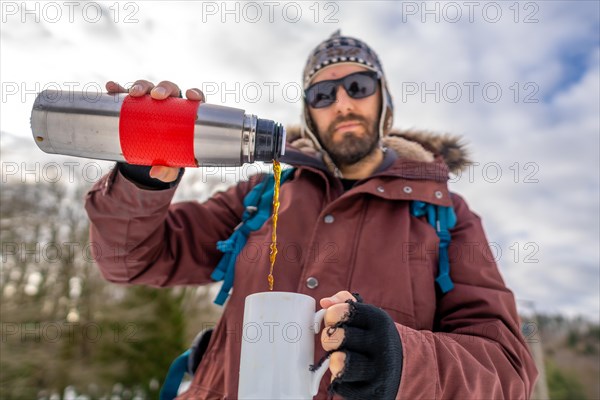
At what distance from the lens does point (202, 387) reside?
6.31ft

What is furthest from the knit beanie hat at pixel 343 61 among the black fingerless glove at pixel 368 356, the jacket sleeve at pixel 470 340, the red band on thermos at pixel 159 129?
the black fingerless glove at pixel 368 356

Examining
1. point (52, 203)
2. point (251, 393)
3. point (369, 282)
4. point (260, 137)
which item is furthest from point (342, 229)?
point (52, 203)

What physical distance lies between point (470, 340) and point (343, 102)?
1.40 meters

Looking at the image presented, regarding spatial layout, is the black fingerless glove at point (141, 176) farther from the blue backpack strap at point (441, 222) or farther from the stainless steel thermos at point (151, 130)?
the blue backpack strap at point (441, 222)

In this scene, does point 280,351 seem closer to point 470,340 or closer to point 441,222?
point 470,340

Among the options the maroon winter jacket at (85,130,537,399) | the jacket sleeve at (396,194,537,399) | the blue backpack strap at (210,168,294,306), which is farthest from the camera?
the blue backpack strap at (210,168,294,306)

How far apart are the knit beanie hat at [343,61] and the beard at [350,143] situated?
0.10m

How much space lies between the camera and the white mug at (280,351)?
1051 millimetres

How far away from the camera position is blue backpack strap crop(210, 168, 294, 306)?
2059 millimetres

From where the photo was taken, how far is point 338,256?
6.29ft

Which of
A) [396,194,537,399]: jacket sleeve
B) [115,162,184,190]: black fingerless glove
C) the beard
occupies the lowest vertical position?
[396,194,537,399]: jacket sleeve

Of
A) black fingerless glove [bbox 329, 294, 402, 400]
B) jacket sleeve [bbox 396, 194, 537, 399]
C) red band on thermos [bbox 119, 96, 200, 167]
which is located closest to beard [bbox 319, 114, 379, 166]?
jacket sleeve [bbox 396, 194, 537, 399]

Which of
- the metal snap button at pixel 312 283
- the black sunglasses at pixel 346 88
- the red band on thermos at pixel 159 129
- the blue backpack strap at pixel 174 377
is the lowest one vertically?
the blue backpack strap at pixel 174 377

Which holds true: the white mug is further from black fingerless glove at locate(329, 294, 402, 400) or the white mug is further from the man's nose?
the man's nose
